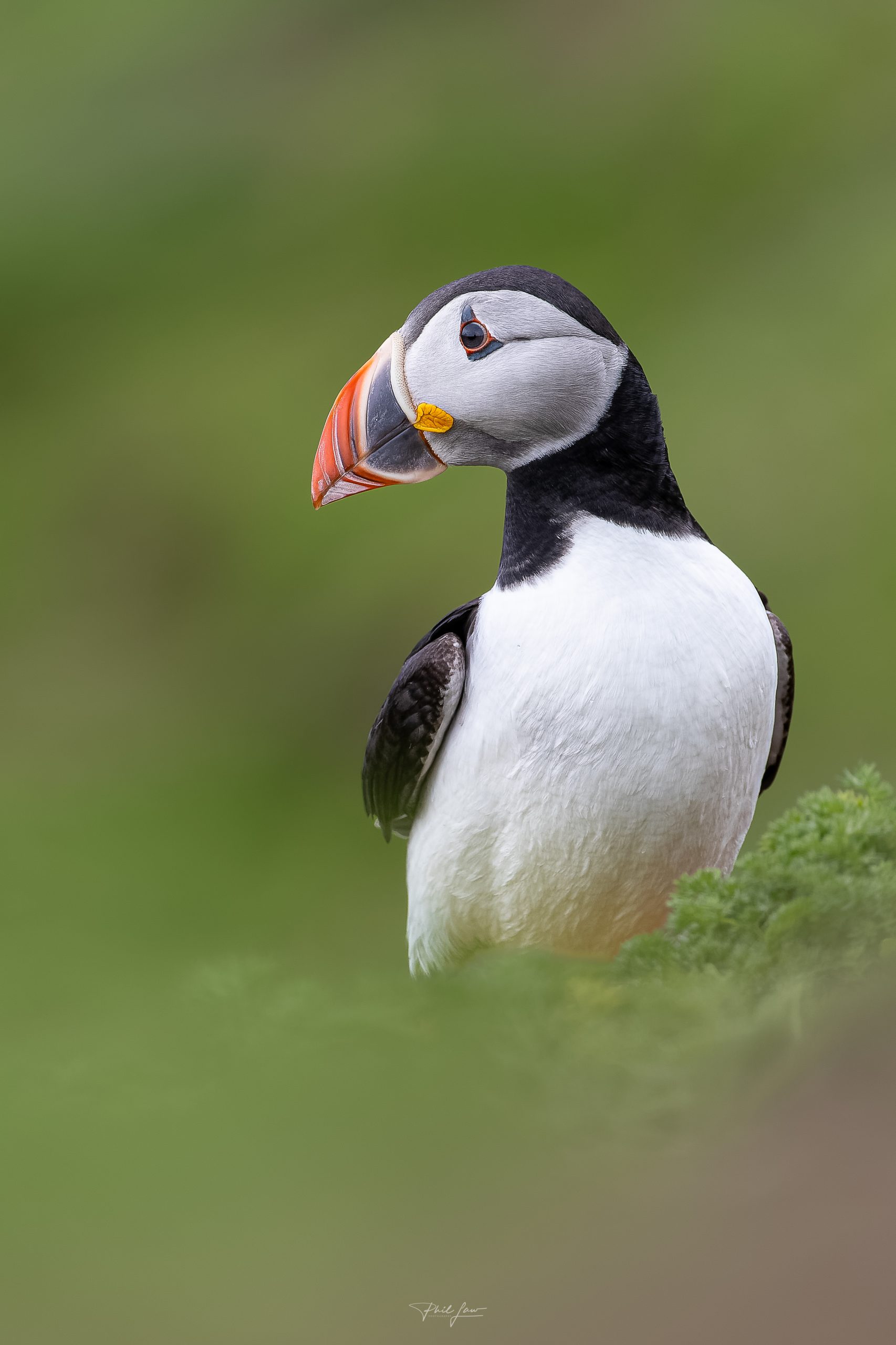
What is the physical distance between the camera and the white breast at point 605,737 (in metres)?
1.82

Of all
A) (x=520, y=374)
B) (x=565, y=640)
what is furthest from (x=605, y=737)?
(x=520, y=374)

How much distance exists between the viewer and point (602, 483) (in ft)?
6.22

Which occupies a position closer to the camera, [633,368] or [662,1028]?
[662,1028]

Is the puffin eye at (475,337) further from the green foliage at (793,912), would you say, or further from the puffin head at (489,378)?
the green foliage at (793,912)

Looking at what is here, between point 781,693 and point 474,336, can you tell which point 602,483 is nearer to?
point 474,336

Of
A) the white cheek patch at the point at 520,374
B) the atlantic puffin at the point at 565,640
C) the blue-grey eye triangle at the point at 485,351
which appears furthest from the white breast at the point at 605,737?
the blue-grey eye triangle at the point at 485,351

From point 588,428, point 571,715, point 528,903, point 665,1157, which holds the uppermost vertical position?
point 588,428

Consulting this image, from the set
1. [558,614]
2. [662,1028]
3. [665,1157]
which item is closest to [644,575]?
[558,614]

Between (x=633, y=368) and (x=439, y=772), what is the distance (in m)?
0.64

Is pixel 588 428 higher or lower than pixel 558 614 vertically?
higher

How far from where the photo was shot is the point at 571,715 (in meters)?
1.83

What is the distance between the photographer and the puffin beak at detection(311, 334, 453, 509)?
1.92 metres

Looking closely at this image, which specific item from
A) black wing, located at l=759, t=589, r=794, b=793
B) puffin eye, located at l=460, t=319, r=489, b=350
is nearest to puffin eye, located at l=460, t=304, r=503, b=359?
puffin eye, located at l=460, t=319, r=489, b=350

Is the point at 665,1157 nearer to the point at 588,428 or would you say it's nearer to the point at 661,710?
the point at 661,710
